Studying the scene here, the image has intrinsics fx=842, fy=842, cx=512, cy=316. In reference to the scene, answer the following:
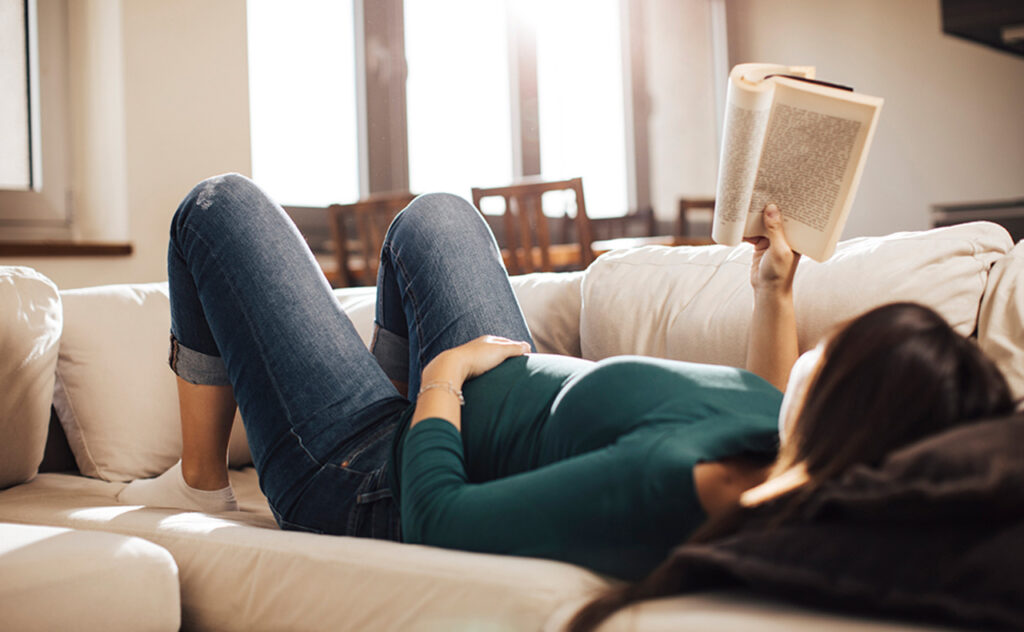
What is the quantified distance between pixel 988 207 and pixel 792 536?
398 cm

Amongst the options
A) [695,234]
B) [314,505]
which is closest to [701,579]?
[314,505]

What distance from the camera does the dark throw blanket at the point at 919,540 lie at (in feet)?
1.51

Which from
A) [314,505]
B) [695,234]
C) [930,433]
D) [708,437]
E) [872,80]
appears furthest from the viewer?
[695,234]

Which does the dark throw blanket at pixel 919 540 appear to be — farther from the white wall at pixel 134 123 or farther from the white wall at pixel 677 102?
the white wall at pixel 677 102

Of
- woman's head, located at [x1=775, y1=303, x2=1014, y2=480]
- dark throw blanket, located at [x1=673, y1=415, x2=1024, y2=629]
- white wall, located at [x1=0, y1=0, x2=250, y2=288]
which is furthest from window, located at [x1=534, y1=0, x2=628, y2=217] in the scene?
dark throw blanket, located at [x1=673, y1=415, x2=1024, y2=629]

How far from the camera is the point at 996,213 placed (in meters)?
3.88

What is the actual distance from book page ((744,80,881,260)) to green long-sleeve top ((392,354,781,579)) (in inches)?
11.0

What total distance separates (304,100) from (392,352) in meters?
2.54

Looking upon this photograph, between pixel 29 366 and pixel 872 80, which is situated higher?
pixel 872 80

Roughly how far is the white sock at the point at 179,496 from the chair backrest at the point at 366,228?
168cm

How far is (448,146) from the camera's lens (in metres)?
4.03

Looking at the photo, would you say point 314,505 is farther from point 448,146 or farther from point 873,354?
point 448,146

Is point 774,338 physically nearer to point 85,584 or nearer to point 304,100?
point 85,584

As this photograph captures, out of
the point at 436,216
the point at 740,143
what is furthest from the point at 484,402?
the point at 740,143
